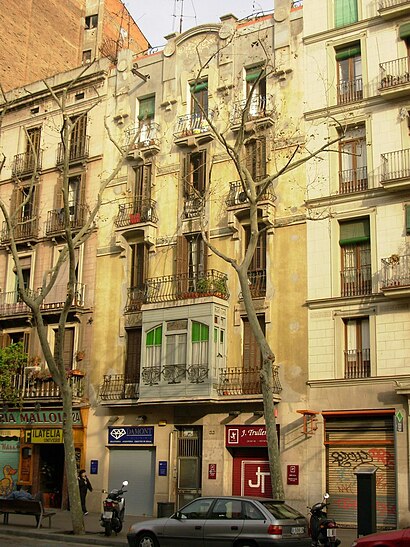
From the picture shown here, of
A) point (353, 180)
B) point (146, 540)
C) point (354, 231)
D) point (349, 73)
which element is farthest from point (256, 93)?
point (146, 540)

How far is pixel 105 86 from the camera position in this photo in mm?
34844

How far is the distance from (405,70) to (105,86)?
14291mm

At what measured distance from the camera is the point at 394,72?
26469mm

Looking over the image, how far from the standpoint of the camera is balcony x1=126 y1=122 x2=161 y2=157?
3200 centimetres

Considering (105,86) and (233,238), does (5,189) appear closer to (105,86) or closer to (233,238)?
(105,86)

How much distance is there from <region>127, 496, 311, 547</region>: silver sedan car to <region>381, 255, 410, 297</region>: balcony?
9869 mm

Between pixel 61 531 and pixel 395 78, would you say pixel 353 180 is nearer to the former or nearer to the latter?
pixel 395 78

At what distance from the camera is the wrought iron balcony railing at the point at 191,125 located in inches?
1215

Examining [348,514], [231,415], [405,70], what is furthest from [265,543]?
[405,70]

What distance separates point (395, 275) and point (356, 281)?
5.27ft

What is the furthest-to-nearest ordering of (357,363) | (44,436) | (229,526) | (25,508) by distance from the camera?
(44,436), (357,363), (25,508), (229,526)

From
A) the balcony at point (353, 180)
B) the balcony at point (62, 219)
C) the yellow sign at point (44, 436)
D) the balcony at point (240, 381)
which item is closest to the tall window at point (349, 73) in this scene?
the balcony at point (353, 180)

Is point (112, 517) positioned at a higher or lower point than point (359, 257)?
lower

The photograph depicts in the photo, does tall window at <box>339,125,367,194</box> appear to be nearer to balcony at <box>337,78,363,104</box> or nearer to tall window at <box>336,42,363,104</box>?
balcony at <box>337,78,363,104</box>
